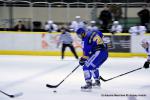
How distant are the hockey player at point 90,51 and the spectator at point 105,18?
7760mm

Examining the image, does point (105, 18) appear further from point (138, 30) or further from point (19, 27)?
point (19, 27)

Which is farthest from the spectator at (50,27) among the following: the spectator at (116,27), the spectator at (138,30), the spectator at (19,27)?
the spectator at (138,30)

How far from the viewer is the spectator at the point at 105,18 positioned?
15602 millimetres

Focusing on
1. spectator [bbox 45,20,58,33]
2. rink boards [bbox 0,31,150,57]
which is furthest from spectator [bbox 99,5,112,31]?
spectator [bbox 45,20,58,33]

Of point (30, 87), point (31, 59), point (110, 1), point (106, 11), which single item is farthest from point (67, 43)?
point (30, 87)

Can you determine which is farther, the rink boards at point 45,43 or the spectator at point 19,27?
the spectator at point 19,27

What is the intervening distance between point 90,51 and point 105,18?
801 centimetres

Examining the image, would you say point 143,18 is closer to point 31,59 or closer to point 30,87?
point 31,59

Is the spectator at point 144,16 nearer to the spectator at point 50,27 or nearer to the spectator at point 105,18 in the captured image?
Answer: the spectator at point 105,18

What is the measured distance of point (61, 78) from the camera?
9648mm

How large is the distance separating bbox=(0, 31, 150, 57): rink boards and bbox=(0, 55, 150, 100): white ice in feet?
2.73

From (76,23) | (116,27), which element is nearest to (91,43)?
(116,27)

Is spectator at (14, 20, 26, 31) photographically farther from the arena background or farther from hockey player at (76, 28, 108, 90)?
hockey player at (76, 28, 108, 90)

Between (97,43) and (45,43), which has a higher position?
(97,43)
